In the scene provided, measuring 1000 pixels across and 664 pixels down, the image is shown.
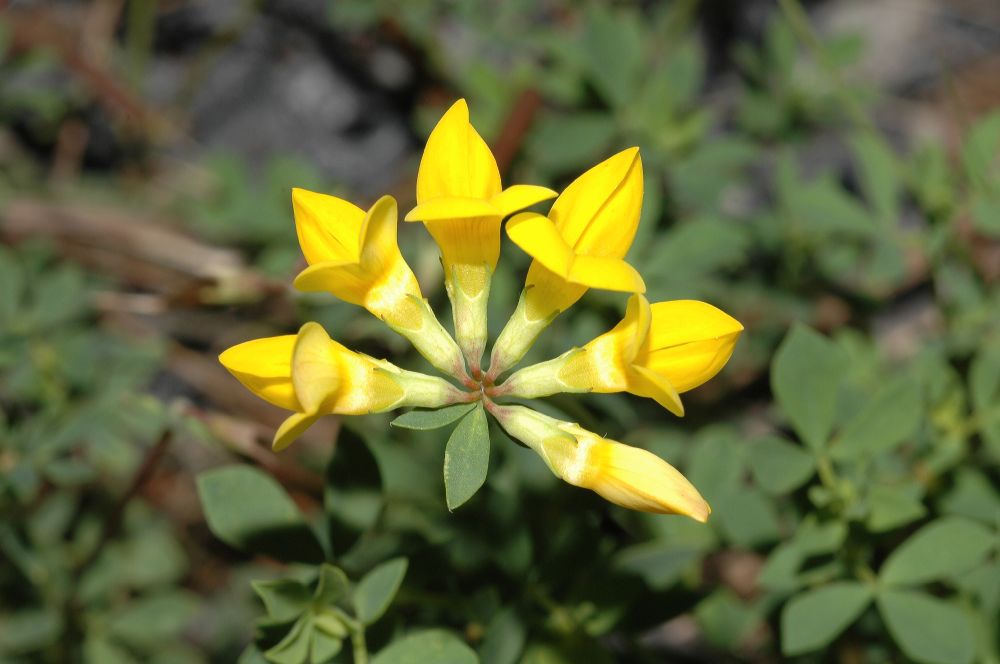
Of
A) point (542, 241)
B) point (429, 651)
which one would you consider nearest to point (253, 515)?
point (429, 651)

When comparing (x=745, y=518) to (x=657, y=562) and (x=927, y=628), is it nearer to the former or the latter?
(x=657, y=562)

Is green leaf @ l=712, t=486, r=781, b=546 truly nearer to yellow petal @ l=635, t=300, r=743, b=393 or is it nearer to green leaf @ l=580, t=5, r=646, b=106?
yellow petal @ l=635, t=300, r=743, b=393

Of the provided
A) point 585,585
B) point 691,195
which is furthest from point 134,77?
point 585,585

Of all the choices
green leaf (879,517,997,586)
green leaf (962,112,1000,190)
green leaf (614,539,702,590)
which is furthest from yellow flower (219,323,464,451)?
green leaf (962,112,1000,190)

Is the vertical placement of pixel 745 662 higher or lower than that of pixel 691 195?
lower

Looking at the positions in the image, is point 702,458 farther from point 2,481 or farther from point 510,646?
point 2,481

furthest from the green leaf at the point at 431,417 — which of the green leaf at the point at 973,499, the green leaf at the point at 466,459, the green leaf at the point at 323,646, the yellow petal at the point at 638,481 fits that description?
the green leaf at the point at 973,499

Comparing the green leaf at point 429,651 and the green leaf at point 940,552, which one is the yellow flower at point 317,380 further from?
the green leaf at point 940,552
